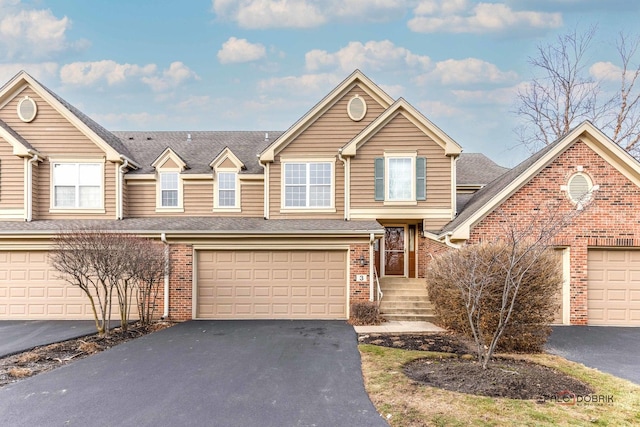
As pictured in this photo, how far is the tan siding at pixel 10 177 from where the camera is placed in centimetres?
1216

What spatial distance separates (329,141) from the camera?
42.7 ft

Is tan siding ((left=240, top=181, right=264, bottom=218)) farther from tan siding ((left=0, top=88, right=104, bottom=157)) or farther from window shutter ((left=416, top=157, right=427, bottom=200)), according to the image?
window shutter ((left=416, top=157, right=427, bottom=200))

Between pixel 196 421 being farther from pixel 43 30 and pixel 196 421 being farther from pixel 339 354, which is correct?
pixel 43 30

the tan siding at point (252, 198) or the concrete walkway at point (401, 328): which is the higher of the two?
the tan siding at point (252, 198)

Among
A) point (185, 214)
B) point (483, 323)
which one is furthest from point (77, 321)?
point (483, 323)

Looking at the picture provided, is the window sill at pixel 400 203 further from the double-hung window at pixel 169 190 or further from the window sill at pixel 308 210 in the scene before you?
the double-hung window at pixel 169 190

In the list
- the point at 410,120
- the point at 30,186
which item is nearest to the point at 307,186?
the point at 410,120

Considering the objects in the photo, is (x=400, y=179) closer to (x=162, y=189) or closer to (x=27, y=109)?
(x=162, y=189)

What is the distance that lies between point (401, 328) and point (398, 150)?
639cm

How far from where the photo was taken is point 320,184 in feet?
42.1

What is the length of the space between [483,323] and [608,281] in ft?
18.2

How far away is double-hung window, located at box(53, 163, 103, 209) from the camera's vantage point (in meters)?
12.6

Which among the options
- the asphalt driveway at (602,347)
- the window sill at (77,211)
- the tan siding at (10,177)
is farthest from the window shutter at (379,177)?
the tan siding at (10,177)

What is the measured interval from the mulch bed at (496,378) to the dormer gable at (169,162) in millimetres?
11095
